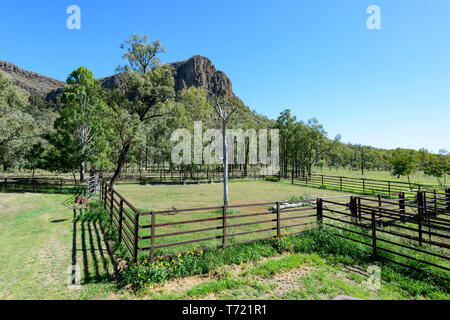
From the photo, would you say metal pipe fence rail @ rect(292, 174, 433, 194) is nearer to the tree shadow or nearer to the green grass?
the tree shadow

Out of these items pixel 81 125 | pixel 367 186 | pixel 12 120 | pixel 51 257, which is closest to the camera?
pixel 51 257

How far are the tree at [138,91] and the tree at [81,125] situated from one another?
1835 millimetres

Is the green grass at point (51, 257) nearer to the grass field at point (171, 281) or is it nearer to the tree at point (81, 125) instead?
the grass field at point (171, 281)

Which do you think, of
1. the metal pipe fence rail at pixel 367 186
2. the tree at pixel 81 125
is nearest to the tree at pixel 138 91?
the tree at pixel 81 125

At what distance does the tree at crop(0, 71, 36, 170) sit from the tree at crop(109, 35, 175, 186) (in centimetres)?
868

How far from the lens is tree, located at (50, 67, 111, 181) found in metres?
20.5

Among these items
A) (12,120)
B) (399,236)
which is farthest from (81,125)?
(399,236)

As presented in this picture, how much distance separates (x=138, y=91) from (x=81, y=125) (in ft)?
22.5

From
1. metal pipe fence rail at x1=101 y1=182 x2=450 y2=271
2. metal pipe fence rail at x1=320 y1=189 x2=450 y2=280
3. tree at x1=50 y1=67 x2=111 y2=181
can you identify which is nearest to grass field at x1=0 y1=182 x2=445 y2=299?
metal pipe fence rail at x1=101 y1=182 x2=450 y2=271

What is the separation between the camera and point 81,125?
21125mm

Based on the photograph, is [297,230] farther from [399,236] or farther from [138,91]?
[138,91]
